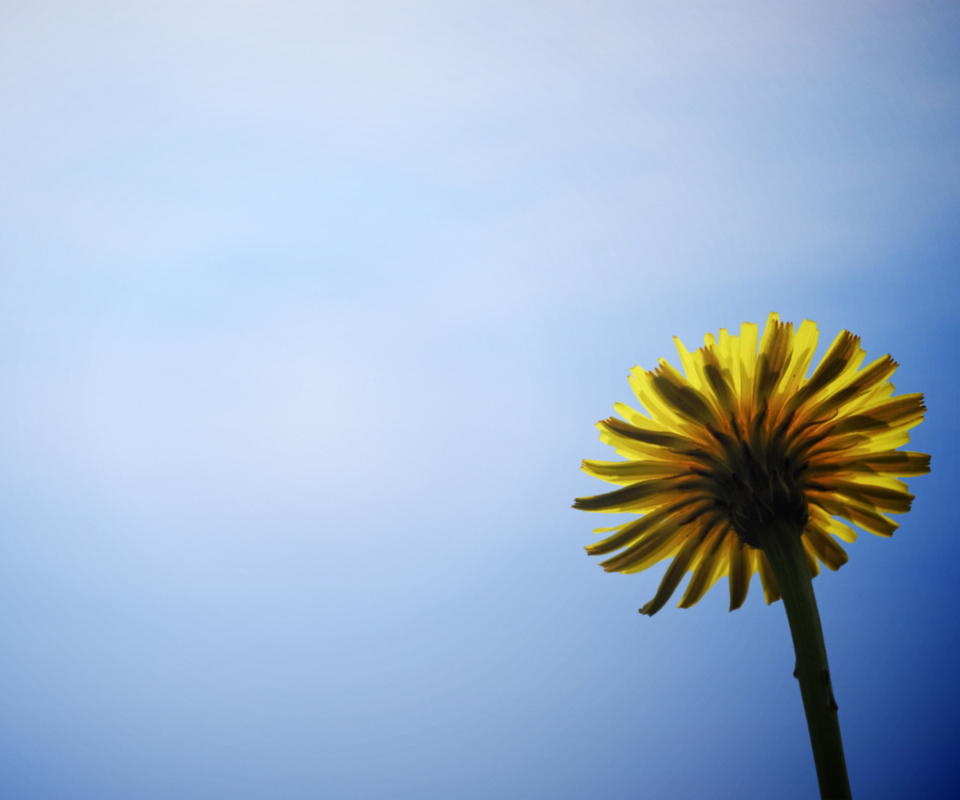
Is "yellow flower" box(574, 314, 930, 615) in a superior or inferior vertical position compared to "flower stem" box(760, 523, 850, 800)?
superior

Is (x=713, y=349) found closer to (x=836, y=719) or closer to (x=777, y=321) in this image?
(x=777, y=321)

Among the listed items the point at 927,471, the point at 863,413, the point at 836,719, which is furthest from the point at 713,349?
the point at 836,719

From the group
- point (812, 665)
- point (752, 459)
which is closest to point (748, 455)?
point (752, 459)

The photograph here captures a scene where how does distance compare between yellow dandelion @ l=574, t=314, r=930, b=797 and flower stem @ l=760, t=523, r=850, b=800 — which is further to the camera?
yellow dandelion @ l=574, t=314, r=930, b=797

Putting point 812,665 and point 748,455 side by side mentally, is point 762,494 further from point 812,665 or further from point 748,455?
point 812,665

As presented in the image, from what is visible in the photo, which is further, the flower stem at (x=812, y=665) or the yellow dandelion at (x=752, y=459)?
the yellow dandelion at (x=752, y=459)

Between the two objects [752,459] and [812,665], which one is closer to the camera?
[812,665]

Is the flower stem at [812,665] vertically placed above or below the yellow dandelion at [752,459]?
below
